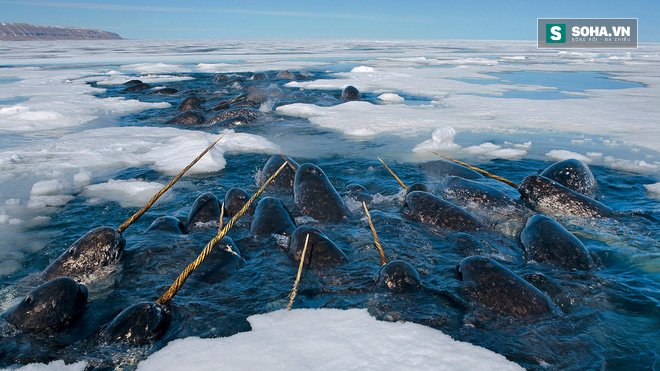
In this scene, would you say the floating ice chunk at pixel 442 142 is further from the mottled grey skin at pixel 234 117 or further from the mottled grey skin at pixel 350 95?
the mottled grey skin at pixel 350 95

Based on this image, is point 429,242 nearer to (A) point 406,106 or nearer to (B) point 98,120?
(A) point 406,106

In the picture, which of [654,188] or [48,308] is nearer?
[48,308]

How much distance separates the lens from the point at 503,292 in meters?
3.57

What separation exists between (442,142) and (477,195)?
10.6 ft

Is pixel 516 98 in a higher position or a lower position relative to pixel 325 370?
higher

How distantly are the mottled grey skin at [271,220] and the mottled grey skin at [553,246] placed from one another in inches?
107


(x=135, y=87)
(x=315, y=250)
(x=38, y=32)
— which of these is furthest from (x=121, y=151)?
(x=38, y=32)

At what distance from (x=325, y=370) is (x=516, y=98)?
15.4 meters

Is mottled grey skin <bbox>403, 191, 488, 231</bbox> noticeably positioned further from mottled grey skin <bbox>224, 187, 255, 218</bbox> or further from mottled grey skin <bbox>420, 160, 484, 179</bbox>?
mottled grey skin <bbox>224, 187, 255, 218</bbox>

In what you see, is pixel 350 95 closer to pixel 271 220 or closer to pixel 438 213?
pixel 438 213

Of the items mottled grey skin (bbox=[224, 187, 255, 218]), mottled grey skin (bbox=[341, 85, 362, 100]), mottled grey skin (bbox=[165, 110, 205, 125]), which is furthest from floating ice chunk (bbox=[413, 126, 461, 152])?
mottled grey skin (bbox=[341, 85, 362, 100])

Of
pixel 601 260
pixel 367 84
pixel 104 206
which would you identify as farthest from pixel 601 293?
pixel 367 84

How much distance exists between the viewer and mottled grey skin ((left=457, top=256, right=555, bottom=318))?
3467mm

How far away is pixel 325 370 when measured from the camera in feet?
9.06
